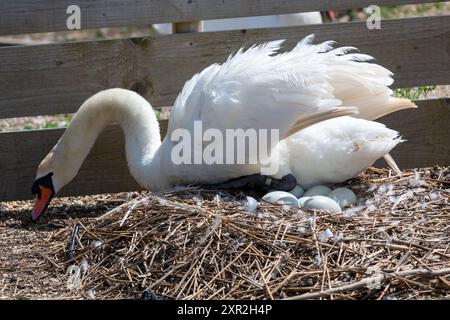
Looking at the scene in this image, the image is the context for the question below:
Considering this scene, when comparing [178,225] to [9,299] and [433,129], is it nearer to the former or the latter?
[9,299]

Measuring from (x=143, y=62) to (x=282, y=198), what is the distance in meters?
1.63

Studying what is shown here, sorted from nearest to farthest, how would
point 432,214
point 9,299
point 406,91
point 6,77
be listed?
point 9,299
point 432,214
point 6,77
point 406,91

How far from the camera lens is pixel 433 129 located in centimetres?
624

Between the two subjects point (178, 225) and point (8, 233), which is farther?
point (8, 233)

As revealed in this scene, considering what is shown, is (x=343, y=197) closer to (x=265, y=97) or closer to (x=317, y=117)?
(x=317, y=117)

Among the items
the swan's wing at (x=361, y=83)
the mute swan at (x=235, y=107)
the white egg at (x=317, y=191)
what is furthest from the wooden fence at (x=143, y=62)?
the white egg at (x=317, y=191)

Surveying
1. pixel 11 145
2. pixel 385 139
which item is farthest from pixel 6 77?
pixel 385 139

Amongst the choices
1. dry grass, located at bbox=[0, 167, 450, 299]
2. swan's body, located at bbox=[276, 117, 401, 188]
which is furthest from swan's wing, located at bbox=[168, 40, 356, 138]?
dry grass, located at bbox=[0, 167, 450, 299]

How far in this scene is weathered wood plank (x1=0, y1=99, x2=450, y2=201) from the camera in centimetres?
621

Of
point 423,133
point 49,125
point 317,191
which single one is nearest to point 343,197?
point 317,191

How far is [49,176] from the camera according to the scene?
596 centimetres

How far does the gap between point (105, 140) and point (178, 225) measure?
1.79 metres

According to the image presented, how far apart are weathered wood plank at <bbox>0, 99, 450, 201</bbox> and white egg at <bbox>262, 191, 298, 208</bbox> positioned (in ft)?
4.57

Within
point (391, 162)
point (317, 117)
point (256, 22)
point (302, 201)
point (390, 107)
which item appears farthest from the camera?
point (256, 22)
